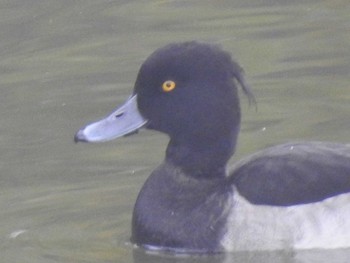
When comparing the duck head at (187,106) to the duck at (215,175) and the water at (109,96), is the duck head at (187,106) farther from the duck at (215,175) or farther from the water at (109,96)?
the water at (109,96)

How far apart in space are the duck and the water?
13cm

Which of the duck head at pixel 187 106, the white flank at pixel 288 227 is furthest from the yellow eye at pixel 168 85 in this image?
the white flank at pixel 288 227

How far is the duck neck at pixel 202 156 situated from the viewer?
371 inches

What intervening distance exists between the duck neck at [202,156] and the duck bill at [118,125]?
27 cm

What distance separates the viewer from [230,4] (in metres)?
14.5

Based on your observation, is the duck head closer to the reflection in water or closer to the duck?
the duck

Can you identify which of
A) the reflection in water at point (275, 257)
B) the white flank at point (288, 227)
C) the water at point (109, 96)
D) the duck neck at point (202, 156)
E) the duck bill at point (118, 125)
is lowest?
the water at point (109, 96)

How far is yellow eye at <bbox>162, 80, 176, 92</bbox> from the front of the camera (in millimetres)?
9391

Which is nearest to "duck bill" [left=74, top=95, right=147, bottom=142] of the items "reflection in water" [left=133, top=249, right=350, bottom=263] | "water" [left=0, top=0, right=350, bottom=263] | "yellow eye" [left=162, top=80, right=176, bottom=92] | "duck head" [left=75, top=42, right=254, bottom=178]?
"duck head" [left=75, top=42, right=254, bottom=178]

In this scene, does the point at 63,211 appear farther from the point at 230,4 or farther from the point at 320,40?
the point at 230,4

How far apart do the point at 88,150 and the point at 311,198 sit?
2.24 meters

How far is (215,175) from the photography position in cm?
948

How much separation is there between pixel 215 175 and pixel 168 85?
24.2 inches

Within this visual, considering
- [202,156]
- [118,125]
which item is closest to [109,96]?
[118,125]
